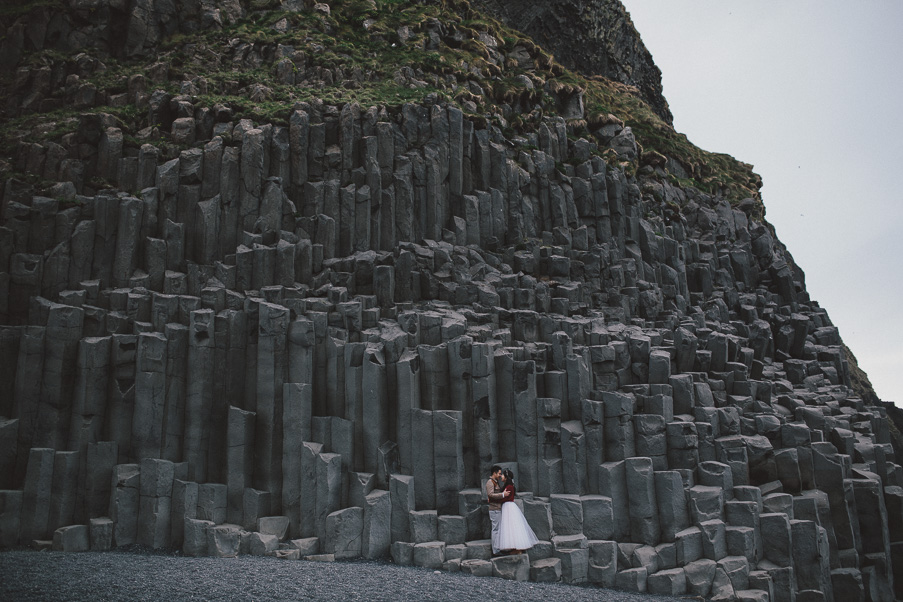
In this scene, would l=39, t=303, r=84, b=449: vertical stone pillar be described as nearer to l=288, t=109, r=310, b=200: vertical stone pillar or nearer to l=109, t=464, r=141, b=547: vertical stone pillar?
l=109, t=464, r=141, b=547: vertical stone pillar

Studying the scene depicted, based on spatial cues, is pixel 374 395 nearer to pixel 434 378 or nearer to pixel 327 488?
pixel 434 378

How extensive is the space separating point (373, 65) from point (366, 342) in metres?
13.5

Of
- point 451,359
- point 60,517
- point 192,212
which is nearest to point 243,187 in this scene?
point 192,212

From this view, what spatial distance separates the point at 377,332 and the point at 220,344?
11.8 ft

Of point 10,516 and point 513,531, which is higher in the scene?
point 10,516

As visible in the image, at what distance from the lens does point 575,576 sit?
1355 cm

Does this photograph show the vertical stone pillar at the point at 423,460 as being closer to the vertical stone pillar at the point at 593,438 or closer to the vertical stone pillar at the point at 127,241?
the vertical stone pillar at the point at 593,438

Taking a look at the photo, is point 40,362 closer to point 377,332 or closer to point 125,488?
point 125,488

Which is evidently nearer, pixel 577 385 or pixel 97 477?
pixel 97 477

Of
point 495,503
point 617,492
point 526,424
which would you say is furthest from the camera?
point 526,424

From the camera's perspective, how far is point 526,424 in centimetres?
1552

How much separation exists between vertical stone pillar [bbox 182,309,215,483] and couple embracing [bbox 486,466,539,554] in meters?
6.38

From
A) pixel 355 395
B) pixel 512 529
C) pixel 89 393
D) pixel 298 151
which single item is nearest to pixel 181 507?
pixel 89 393

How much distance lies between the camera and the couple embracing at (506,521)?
1344 centimetres
